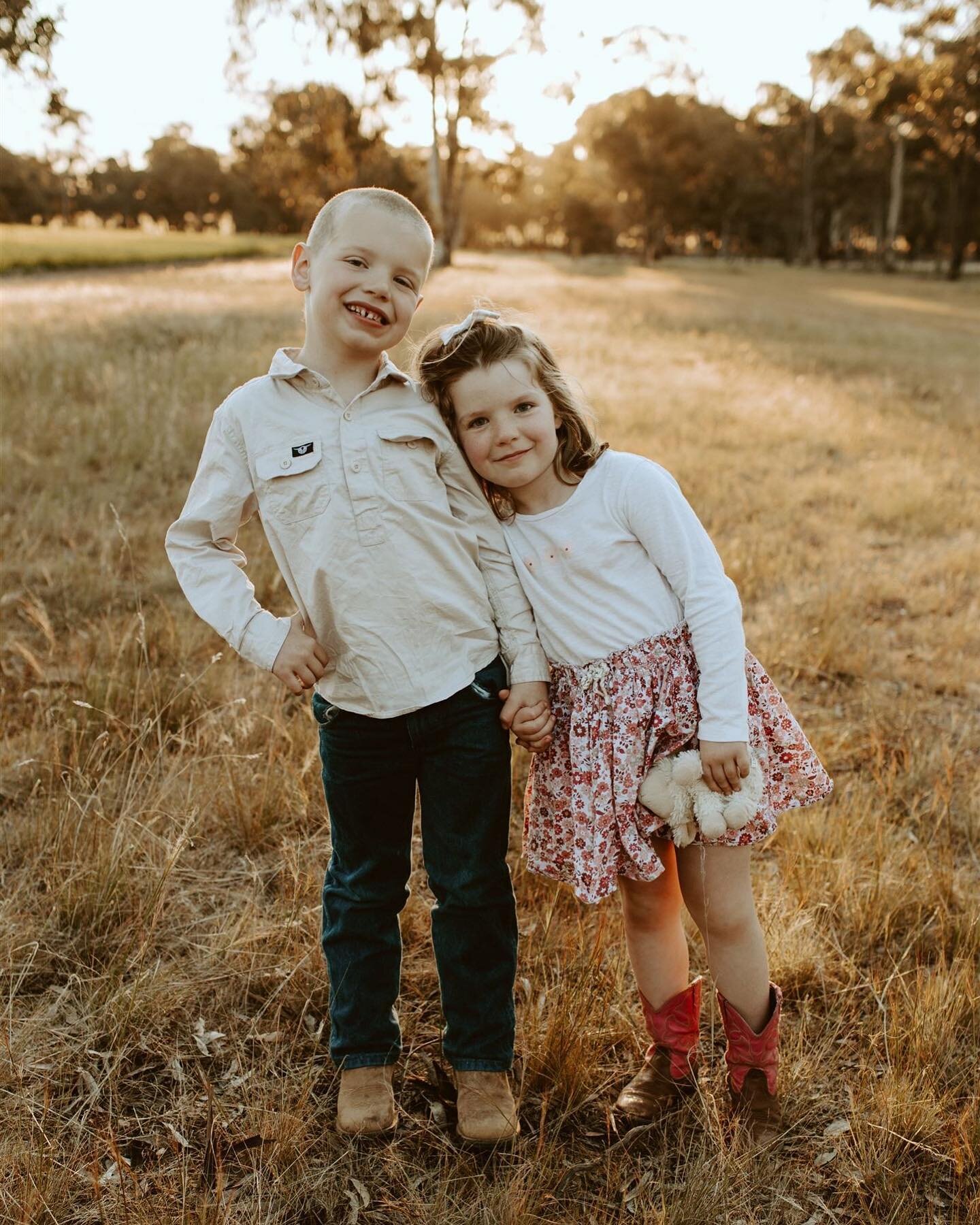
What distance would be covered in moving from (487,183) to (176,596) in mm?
39453

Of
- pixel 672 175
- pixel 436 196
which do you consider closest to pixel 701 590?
pixel 436 196

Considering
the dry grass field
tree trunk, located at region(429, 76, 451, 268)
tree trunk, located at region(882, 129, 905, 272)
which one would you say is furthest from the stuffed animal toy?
tree trunk, located at region(882, 129, 905, 272)

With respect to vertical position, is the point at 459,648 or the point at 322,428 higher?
the point at 322,428

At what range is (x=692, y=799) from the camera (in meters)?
1.88

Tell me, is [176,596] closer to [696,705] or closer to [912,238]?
[696,705]

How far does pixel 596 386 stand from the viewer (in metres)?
9.51

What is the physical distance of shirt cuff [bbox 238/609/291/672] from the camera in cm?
194

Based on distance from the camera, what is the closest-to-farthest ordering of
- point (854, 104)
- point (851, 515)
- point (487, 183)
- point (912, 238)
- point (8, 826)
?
point (8, 826), point (851, 515), point (487, 183), point (854, 104), point (912, 238)

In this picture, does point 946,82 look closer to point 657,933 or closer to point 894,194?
point 894,194

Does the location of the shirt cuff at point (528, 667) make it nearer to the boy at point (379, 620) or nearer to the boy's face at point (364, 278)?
the boy at point (379, 620)

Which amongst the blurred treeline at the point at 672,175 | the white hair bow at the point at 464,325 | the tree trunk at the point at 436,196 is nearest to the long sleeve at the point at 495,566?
the white hair bow at the point at 464,325

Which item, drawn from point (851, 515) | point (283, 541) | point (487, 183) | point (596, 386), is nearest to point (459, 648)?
point (283, 541)

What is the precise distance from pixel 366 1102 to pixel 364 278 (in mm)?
1689

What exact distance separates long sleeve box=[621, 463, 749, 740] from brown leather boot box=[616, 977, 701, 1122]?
631mm
